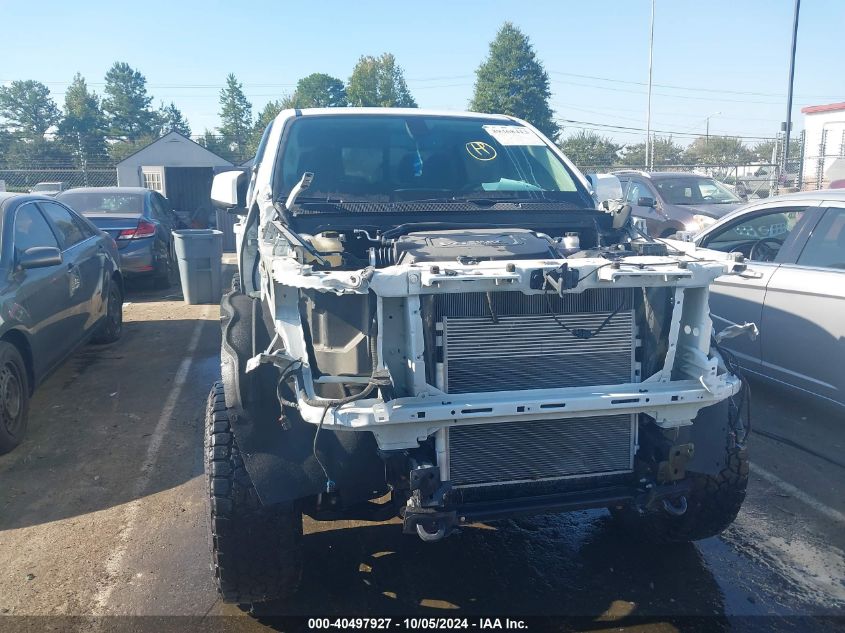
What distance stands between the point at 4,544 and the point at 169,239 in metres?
8.33

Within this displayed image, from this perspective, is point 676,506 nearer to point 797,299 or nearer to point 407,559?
point 407,559

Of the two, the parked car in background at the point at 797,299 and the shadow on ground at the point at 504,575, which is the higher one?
the parked car in background at the point at 797,299

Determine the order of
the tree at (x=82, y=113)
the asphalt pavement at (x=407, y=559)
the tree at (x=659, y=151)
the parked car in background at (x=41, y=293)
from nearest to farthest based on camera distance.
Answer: the asphalt pavement at (x=407, y=559) → the parked car in background at (x=41, y=293) → the tree at (x=659, y=151) → the tree at (x=82, y=113)

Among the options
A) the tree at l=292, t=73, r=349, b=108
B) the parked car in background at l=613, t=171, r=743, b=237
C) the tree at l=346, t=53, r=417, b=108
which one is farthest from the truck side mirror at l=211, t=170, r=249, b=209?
the tree at l=292, t=73, r=349, b=108

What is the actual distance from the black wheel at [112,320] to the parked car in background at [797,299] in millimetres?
5918

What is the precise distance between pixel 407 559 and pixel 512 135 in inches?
105

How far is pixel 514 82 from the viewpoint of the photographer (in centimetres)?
5766

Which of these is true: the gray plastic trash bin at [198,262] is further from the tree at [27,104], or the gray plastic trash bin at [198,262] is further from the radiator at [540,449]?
the tree at [27,104]

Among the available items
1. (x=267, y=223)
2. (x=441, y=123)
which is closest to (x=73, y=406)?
(x=267, y=223)

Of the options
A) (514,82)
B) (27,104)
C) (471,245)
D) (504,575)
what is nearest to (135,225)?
(471,245)

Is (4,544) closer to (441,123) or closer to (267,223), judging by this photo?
(267,223)

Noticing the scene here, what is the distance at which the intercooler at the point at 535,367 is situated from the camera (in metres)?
2.84

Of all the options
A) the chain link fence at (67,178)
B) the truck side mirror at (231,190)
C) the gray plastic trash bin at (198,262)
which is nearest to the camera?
the truck side mirror at (231,190)

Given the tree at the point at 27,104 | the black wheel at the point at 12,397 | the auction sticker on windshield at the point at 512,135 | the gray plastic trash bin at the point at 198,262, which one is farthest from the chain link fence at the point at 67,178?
the tree at the point at 27,104
